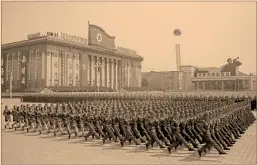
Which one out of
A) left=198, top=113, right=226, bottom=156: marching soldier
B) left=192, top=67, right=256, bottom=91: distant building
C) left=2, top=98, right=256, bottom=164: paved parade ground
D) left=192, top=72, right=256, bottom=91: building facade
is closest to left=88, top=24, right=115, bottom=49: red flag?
left=2, top=98, right=256, bottom=164: paved parade ground

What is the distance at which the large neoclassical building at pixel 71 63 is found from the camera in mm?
26953

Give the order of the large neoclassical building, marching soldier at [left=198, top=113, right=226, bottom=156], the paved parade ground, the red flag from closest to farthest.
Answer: the paved parade ground, marching soldier at [left=198, top=113, right=226, bottom=156], the red flag, the large neoclassical building

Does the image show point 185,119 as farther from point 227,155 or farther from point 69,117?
point 69,117

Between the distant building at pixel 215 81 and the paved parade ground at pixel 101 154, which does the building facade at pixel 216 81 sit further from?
the paved parade ground at pixel 101 154

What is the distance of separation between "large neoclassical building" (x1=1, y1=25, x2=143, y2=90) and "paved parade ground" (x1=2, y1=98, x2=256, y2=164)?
31.4ft

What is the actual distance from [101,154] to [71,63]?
137ft

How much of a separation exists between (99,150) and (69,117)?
3175 millimetres

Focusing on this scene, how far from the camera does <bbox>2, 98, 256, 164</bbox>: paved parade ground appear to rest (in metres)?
8.07

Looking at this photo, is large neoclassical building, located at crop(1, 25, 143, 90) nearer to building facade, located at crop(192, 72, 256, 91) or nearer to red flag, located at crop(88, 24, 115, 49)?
red flag, located at crop(88, 24, 115, 49)

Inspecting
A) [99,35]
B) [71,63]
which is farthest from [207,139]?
[71,63]

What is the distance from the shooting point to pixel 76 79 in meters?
47.4

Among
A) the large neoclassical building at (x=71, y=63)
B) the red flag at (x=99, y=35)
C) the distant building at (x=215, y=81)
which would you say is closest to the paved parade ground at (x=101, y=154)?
the red flag at (x=99, y=35)

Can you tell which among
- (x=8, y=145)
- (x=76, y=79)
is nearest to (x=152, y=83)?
(x=76, y=79)

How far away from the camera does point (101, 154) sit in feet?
29.1
